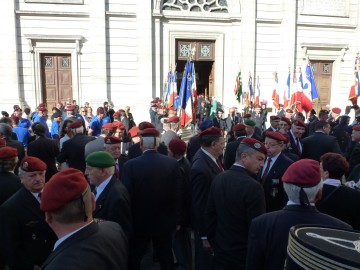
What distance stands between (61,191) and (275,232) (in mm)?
1492

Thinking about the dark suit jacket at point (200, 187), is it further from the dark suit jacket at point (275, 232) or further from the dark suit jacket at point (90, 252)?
the dark suit jacket at point (90, 252)

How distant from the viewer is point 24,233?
3174 millimetres

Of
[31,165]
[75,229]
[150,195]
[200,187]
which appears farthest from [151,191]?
[75,229]

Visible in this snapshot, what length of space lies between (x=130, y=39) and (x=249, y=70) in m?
5.87

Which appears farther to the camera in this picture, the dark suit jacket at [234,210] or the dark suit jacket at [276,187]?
the dark suit jacket at [276,187]

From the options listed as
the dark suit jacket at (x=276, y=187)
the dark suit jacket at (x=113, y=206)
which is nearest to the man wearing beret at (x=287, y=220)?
the dark suit jacket at (x=113, y=206)

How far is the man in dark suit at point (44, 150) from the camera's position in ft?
20.3

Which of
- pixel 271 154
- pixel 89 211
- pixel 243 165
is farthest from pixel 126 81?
pixel 89 211

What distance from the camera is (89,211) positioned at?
2.01 meters

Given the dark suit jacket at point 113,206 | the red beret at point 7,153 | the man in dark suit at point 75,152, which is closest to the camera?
the dark suit jacket at point 113,206

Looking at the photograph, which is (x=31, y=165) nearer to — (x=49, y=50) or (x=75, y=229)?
(x=75, y=229)

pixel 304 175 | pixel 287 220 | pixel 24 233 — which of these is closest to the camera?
pixel 287 220

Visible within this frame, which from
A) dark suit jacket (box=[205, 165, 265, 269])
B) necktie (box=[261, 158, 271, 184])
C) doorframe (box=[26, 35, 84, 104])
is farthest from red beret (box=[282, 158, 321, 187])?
doorframe (box=[26, 35, 84, 104])

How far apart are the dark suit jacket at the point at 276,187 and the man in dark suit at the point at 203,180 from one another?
0.67 metres
